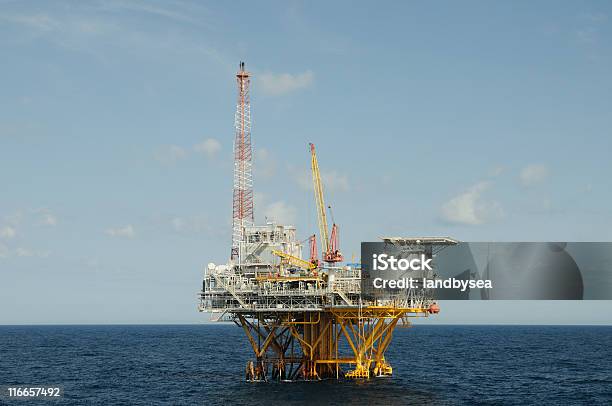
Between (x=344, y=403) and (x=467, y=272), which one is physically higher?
(x=467, y=272)

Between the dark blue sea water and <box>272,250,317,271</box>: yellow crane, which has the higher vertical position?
<box>272,250,317,271</box>: yellow crane

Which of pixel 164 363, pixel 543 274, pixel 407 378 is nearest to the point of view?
pixel 543 274

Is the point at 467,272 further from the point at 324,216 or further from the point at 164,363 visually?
the point at 164,363

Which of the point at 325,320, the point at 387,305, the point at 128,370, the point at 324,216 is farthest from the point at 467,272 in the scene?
the point at 128,370

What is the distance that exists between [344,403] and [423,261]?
47.2 feet

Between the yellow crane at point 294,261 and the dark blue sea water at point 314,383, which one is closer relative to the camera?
the dark blue sea water at point 314,383

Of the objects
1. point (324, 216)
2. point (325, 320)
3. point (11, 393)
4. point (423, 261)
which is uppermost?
point (324, 216)

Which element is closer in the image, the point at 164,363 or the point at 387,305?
the point at 387,305

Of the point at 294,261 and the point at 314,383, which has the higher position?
the point at 294,261

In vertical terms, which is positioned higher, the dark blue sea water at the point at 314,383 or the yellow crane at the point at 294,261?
the yellow crane at the point at 294,261

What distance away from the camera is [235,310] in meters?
79.9

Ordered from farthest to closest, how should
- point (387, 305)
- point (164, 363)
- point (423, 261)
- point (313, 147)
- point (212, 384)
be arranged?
point (164, 363) → point (313, 147) → point (212, 384) → point (387, 305) → point (423, 261)

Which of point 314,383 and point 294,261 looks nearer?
point 314,383

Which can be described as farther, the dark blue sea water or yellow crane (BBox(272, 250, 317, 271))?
yellow crane (BBox(272, 250, 317, 271))
